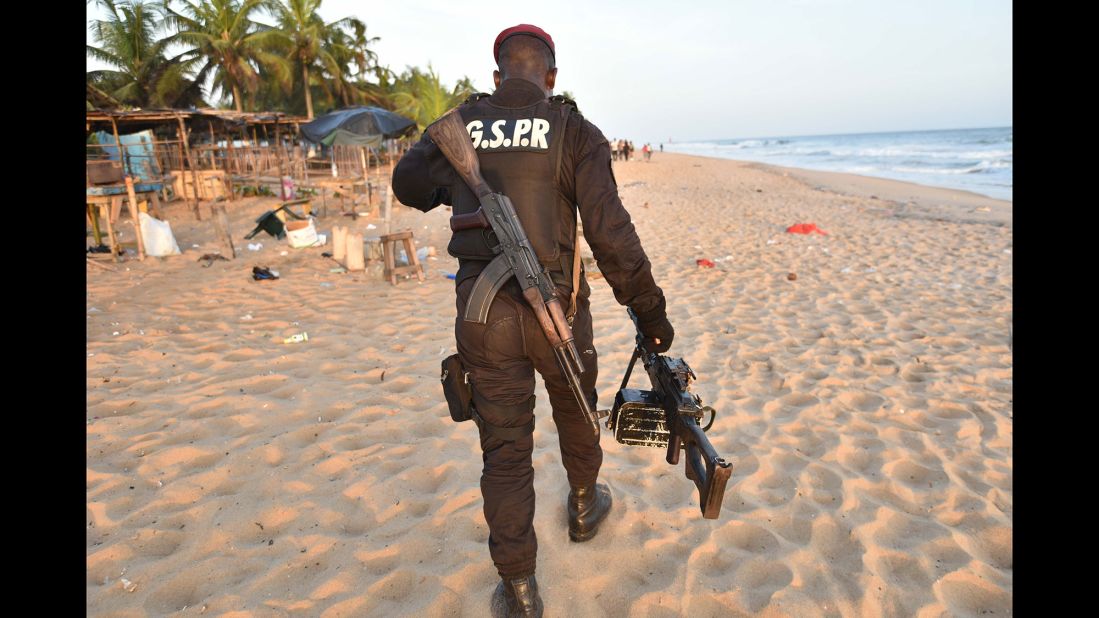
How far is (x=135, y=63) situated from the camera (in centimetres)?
2281

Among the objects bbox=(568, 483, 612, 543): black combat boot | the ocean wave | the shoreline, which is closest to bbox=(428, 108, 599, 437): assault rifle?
bbox=(568, 483, 612, 543): black combat boot

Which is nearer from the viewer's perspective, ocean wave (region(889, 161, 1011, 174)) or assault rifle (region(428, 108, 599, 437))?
assault rifle (region(428, 108, 599, 437))

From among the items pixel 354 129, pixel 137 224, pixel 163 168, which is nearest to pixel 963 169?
pixel 354 129

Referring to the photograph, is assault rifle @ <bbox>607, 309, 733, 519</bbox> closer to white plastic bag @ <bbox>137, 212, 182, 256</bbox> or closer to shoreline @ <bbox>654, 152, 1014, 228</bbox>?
white plastic bag @ <bbox>137, 212, 182, 256</bbox>

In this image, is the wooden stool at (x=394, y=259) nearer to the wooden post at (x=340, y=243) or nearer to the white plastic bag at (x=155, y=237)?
the wooden post at (x=340, y=243)

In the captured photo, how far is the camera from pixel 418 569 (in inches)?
87.1

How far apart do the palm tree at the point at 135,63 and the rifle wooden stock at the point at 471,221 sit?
94.2 ft

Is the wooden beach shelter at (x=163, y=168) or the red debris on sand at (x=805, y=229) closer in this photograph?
the wooden beach shelter at (x=163, y=168)

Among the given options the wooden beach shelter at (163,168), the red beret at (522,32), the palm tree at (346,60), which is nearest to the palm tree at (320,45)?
the palm tree at (346,60)

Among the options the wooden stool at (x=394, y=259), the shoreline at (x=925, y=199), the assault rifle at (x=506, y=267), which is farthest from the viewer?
the shoreline at (x=925, y=199)

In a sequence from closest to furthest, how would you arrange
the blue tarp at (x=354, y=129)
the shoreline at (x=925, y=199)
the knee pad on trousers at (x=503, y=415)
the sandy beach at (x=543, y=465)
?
1. the knee pad on trousers at (x=503, y=415)
2. the sandy beach at (x=543, y=465)
3. the blue tarp at (x=354, y=129)
4. the shoreline at (x=925, y=199)

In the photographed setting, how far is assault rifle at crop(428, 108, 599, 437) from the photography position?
6.06 feet

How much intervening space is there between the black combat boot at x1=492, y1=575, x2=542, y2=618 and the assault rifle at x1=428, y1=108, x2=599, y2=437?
80cm

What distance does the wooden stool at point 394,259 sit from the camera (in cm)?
645
